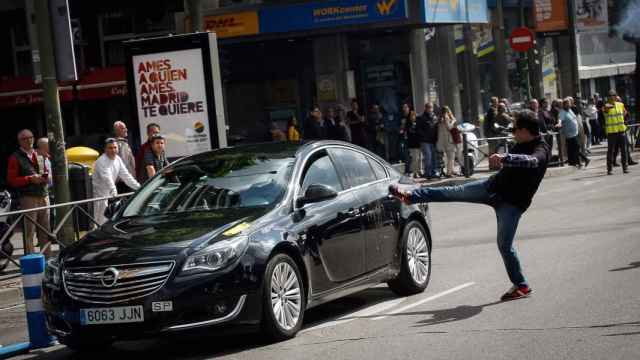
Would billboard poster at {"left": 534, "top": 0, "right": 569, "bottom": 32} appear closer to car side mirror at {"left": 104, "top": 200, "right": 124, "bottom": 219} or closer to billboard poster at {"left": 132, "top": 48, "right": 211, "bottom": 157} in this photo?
billboard poster at {"left": 132, "top": 48, "right": 211, "bottom": 157}

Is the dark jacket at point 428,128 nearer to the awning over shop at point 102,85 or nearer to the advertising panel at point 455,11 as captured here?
the advertising panel at point 455,11

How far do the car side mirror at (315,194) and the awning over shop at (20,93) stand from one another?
25.0 m

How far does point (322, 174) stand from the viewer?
1084 cm

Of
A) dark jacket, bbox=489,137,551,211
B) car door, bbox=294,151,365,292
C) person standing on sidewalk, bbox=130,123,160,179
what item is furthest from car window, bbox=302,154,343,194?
person standing on sidewalk, bbox=130,123,160,179

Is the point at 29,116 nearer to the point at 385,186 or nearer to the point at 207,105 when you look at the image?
the point at 207,105

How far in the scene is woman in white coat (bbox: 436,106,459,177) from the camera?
97.6 ft

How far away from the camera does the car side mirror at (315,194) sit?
33.1ft

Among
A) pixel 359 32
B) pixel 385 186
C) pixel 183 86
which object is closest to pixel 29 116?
pixel 359 32

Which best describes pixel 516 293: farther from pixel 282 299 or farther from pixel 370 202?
pixel 282 299

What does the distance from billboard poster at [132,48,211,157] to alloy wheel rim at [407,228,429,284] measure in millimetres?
7780

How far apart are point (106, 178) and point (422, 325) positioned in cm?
828

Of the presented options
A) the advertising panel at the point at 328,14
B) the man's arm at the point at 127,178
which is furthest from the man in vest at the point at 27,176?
the advertising panel at the point at 328,14

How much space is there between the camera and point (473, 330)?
30.9ft

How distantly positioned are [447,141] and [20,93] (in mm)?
12518
